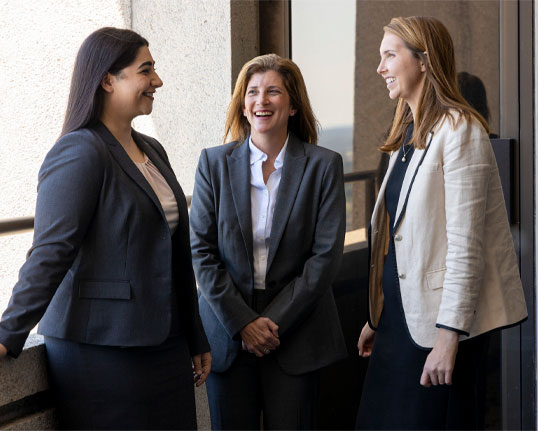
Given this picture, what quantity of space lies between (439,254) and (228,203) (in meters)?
0.79

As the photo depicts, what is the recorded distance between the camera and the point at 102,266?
1.96 meters

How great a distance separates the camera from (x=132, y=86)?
6.80ft

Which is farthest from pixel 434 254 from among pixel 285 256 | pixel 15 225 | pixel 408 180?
pixel 15 225

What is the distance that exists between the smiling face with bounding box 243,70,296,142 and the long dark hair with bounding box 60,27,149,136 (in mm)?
631

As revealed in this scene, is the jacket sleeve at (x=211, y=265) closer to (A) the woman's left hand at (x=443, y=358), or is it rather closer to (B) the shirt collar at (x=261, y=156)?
(B) the shirt collar at (x=261, y=156)

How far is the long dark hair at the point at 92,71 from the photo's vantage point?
6.58 ft

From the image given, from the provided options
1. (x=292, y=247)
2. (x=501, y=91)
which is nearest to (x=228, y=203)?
(x=292, y=247)

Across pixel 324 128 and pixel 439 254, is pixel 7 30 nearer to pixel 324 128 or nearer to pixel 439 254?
pixel 324 128

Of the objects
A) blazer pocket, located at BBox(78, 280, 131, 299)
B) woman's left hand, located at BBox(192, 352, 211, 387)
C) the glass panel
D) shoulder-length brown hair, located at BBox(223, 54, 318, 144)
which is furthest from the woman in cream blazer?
the glass panel

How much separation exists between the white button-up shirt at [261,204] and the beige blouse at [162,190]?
418 millimetres

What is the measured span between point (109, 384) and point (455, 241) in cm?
116

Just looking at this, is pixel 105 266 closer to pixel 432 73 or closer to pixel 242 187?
pixel 242 187

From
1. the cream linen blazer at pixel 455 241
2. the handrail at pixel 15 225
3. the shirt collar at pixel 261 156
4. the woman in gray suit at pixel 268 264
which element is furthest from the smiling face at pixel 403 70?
the handrail at pixel 15 225

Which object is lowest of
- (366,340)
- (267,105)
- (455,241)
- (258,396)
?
(258,396)
